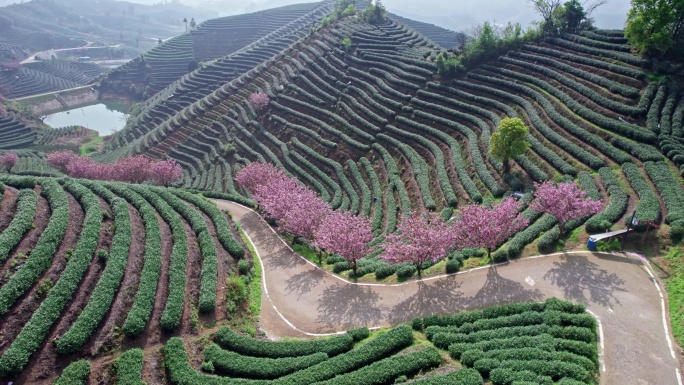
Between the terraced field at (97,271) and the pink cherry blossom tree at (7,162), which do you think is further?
the pink cherry blossom tree at (7,162)

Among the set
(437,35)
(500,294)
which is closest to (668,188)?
(500,294)

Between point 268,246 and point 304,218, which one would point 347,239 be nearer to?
point 304,218

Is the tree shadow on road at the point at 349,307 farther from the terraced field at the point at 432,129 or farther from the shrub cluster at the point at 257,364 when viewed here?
the shrub cluster at the point at 257,364

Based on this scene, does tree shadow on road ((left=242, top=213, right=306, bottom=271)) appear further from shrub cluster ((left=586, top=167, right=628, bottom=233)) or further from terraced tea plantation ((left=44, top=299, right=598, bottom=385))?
shrub cluster ((left=586, top=167, right=628, bottom=233))

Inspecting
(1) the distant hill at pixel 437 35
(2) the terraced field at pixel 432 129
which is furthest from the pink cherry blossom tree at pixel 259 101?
(1) the distant hill at pixel 437 35

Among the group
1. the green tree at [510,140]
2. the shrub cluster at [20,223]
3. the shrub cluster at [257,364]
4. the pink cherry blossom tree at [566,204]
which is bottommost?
the shrub cluster at [257,364]

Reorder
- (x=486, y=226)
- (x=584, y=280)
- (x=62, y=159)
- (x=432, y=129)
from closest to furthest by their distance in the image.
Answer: (x=584, y=280), (x=486, y=226), (x=432, y=129), (x=62, y=159)
